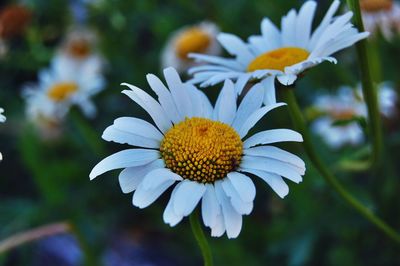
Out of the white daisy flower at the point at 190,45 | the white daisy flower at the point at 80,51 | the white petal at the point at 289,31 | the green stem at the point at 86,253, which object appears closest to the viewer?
the white petal at the point at 289,31

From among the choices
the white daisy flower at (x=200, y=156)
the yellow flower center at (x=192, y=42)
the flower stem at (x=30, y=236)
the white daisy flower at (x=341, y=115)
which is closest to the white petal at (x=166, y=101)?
the white daisy flower at (x=200, y=156)

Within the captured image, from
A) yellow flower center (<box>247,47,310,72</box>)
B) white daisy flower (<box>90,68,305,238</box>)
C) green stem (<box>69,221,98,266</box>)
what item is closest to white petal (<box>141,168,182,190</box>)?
white daisy flower (<box>90,68,305,238</box>)

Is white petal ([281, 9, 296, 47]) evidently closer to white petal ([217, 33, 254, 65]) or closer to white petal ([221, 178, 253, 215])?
white petal ([217, 33, 254, 65])

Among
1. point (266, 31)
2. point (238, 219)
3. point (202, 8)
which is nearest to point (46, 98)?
point (202, 8)

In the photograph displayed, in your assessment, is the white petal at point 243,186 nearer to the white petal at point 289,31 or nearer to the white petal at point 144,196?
the white petal at point 144,196

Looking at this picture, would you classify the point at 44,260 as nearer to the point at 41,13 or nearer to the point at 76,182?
the point at 76,182

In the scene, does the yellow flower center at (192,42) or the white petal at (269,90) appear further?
the yellow flower center at (192,42)

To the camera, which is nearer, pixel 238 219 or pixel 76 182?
pixel 238 219
